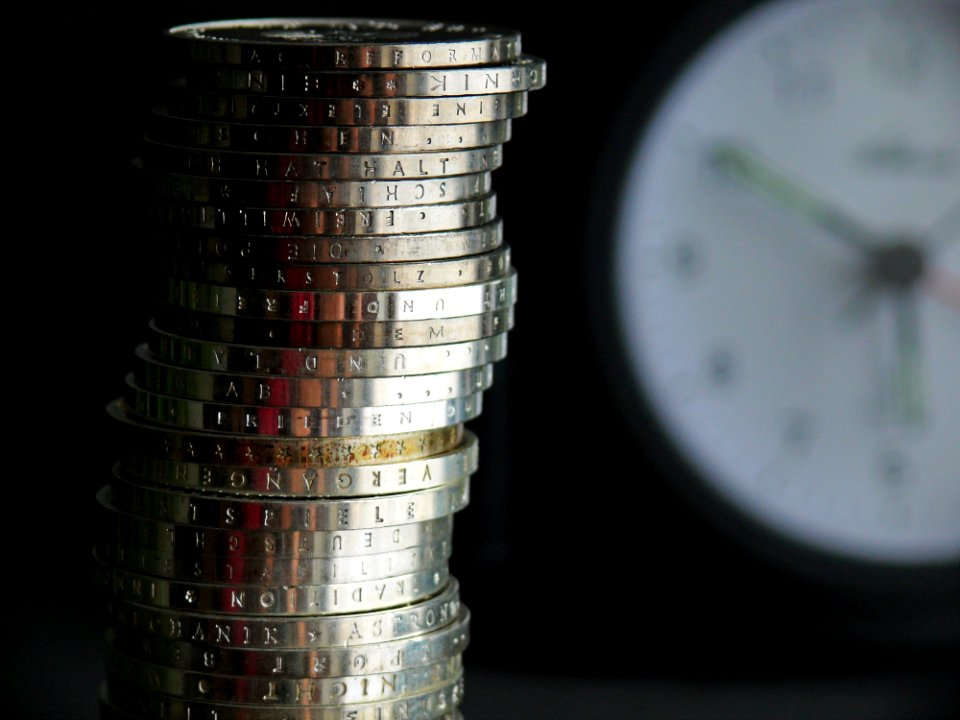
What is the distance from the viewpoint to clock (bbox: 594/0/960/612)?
1225 millimetres

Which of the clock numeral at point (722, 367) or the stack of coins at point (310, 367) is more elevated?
the stack of coins at point (310, 367)

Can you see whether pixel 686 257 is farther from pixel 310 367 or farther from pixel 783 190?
pixel 310 367

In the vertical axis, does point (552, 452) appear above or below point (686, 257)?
below

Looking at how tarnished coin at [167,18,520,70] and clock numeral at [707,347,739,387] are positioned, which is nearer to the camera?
tarnished coin at [167,18,520,70]

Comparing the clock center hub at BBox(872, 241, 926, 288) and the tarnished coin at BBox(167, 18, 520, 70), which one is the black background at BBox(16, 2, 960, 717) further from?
the tarnished coin at BBox(167, 18, 520, 70)

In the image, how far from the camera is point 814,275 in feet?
4.13

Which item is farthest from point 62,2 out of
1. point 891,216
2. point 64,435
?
point 891,216

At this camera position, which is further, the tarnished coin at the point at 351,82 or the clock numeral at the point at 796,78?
the clock numeral at the point at 796,78

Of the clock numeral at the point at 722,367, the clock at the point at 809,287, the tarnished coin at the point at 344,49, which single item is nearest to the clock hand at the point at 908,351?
the clock at the point at 809,287

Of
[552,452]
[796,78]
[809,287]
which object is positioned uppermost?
[796,78]

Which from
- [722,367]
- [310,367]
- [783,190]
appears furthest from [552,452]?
[310,367]

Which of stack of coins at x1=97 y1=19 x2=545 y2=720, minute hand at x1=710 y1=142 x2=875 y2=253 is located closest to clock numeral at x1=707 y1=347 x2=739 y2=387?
minute hand at x1=710 y1=142 x2=875 y2=253

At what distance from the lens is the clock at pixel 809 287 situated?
122 cm

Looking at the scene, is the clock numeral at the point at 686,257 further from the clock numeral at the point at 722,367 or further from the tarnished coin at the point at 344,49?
the tarnished coin at the point at 344,49
